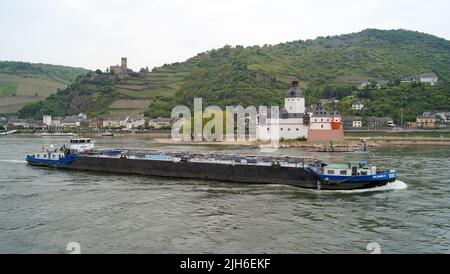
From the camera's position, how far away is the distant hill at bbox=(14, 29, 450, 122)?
11919cm

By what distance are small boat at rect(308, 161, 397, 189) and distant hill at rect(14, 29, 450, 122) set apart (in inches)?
3125

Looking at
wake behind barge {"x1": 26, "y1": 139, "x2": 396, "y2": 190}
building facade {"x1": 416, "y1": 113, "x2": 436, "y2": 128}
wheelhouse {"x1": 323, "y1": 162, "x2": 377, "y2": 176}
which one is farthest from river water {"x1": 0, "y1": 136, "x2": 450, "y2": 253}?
building facade {"x1": 416, "y1": 113, "x2": 436, "y2": 128}

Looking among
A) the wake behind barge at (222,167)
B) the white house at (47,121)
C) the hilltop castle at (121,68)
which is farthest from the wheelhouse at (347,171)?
the hilltop castle at (121,68)

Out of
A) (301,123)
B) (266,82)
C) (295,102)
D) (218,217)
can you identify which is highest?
(266,82)

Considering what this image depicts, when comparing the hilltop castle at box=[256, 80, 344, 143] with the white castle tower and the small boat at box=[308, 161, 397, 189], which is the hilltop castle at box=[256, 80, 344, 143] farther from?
the small boat at box=[308, 161, 397, 189]

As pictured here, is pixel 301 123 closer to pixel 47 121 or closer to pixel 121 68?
pixel 47 121

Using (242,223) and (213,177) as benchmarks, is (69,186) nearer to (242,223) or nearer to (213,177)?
(213,177)

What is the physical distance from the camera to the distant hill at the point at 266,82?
119188 millimetres

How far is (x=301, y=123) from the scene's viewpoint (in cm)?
7412

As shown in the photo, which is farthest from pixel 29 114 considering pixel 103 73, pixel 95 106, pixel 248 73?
pixel 248 73

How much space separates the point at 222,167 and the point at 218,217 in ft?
39.3

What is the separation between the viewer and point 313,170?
30.7m

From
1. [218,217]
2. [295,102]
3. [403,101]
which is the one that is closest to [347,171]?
[218,217]

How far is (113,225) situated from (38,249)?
4.05 m
